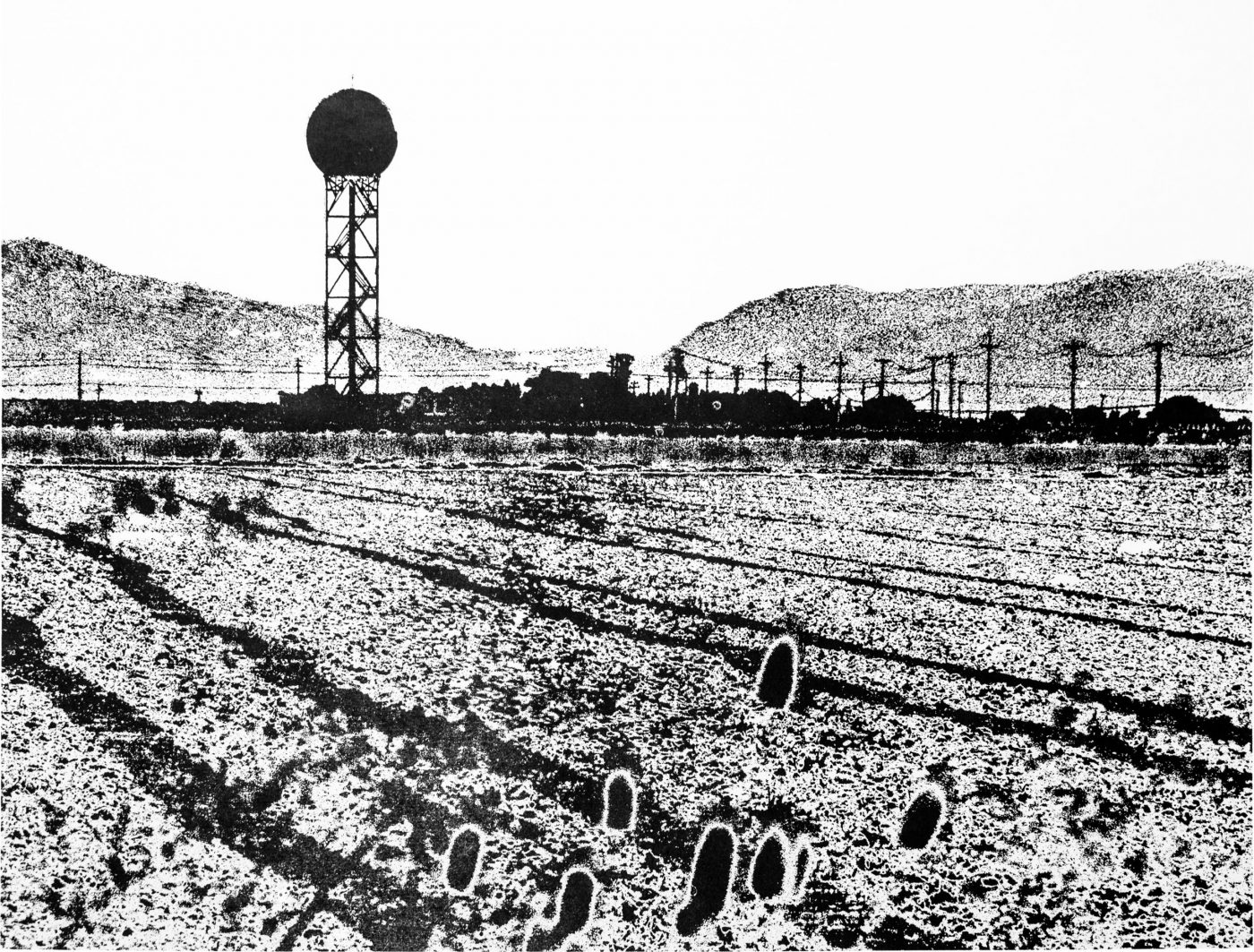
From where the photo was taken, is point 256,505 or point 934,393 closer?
point 256,505

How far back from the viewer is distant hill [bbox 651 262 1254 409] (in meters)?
91.8

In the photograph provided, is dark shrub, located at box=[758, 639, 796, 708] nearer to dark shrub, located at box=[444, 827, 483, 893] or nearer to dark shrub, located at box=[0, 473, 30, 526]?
dark shrub, located at box=[444, 827, 483, 893]

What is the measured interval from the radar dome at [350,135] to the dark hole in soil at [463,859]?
102 ft

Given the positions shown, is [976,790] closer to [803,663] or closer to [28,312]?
[803,663]

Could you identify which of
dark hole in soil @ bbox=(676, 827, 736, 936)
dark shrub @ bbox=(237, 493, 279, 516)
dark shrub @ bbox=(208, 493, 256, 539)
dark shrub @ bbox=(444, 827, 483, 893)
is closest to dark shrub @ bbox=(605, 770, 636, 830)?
dark hole in soil @ bbox=(676, 827, 736, 936)

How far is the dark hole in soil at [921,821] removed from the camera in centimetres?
412

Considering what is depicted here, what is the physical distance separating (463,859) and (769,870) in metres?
1.13

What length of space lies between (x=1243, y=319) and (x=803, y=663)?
373 ft

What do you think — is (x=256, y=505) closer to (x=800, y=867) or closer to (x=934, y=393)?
(x=800, y=867)

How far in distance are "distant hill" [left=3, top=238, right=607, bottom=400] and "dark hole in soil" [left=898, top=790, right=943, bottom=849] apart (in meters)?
A: 74.1

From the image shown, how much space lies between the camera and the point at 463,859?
12.8 ft

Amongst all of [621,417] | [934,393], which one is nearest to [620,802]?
[621,417]

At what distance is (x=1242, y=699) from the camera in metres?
5.65

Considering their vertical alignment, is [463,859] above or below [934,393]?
below
